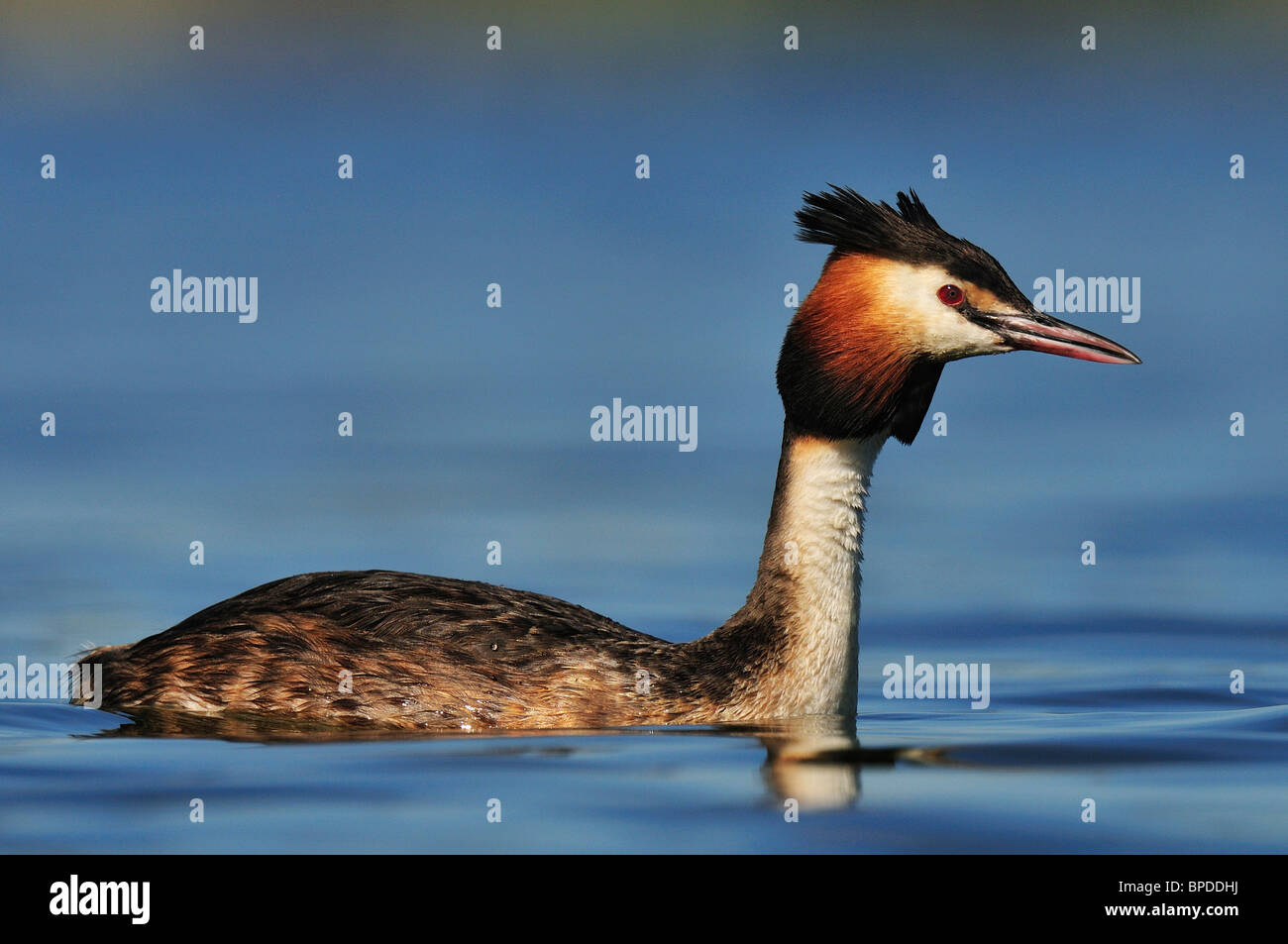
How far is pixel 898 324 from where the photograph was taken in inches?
423

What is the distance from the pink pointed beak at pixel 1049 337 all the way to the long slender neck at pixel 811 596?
0.79 m

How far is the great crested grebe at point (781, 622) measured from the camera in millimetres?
10797

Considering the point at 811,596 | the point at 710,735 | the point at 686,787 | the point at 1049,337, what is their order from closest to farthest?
the point at 686,787 < the point at 710,735 < the point at 1049,337 < the point at 811,596

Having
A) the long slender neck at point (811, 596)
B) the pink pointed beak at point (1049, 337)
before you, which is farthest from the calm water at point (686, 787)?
the pink pointed beak at point (1049, 337)

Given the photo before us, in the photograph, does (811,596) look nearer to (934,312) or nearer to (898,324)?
(898,324)

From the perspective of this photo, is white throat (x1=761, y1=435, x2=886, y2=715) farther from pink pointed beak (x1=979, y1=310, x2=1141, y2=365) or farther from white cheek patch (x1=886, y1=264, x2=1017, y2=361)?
pink pointed beak (x1=979, y1=310, x2=1141, y2=365)

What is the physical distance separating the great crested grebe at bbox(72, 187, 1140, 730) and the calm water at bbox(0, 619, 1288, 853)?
1.05ft

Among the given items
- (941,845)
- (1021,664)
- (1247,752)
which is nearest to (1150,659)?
(1021,664)

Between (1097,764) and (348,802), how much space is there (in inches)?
134

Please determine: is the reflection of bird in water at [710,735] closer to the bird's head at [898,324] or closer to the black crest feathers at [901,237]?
the bird's head at [898,324]

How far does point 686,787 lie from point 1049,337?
2.96m

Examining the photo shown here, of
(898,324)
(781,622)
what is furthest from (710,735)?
(898,324)

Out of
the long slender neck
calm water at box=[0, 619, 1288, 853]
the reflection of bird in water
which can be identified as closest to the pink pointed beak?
the long slender neck
